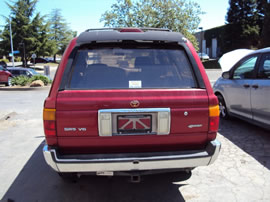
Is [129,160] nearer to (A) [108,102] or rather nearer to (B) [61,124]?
(A) [108,102]

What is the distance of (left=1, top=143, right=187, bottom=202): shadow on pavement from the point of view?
3.07 meters

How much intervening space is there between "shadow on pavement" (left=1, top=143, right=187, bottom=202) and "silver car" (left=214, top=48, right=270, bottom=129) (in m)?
2.36

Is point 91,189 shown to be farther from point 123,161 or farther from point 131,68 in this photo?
point 131,68

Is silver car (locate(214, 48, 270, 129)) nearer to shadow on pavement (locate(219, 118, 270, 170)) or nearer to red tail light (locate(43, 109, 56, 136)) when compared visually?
shadow on pavement (locate(219, 118, 270, 170))

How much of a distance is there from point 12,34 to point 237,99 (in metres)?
42.7

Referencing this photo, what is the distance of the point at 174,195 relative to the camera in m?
3.09

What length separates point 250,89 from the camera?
5078 millimetres

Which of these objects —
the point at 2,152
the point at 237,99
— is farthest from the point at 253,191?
the point at 2,152

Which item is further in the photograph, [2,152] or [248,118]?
[248,118]

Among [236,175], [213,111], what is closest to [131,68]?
[213,111]

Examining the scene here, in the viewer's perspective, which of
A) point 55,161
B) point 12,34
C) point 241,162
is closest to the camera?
point 55,161

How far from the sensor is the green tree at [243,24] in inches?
1367

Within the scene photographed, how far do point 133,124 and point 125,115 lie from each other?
125 millimetres

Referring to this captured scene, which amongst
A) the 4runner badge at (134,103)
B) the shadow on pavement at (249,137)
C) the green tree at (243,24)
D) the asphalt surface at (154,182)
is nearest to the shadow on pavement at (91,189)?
the asphalt surface at (154,182)
